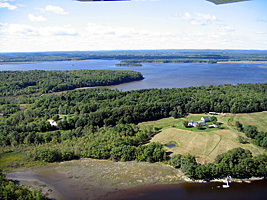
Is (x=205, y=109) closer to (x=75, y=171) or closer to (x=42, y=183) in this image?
(x=75, y=171)

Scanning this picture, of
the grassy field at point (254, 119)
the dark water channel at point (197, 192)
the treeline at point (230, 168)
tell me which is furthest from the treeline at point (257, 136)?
the dark water channel at point (197, 192)

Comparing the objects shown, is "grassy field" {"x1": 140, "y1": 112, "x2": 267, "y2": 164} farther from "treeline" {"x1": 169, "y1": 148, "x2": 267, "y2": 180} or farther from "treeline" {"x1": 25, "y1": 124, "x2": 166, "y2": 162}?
"treeline" {"x1": 169, "y1": 148, "x2": 267, "y2": 180}

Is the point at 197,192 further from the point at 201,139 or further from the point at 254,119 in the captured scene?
the point at 254,119

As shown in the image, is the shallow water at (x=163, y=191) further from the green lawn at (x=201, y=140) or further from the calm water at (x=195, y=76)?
the calm water at (x=195, y=76)

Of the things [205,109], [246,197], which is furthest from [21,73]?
[246,197]

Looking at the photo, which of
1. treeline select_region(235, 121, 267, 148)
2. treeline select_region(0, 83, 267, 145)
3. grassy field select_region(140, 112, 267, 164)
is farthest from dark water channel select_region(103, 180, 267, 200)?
treeline select_region(0, 83, 267, 145)

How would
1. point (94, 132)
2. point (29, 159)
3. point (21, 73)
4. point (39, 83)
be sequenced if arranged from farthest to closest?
point (21, 73), point (39, 83), point (94, 132), point (29, 159)

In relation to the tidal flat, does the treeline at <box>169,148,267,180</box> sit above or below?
above

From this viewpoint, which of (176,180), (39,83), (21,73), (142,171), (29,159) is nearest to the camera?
(176,180)
